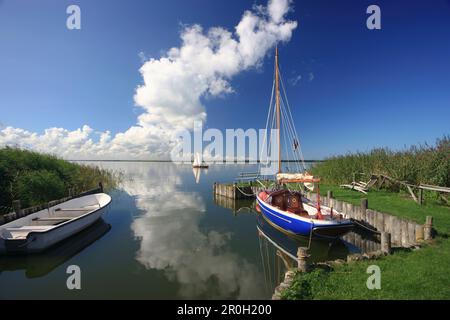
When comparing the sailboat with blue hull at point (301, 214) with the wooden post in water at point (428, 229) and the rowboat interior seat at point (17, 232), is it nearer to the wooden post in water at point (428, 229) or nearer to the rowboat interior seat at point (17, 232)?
the wooden post in water at point (428, 229)

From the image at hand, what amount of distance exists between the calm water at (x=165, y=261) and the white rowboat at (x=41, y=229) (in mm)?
544

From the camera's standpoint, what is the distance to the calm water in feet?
27.0

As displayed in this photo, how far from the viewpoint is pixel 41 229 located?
1165cm

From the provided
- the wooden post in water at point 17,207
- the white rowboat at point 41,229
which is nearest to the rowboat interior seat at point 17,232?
the white rowboat at point 41,229

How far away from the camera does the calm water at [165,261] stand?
8.23m

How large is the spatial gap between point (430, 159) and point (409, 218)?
29.9ft

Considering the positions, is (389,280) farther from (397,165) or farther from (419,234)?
(397,165)

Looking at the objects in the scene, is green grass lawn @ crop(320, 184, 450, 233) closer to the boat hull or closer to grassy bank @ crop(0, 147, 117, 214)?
the boat hull

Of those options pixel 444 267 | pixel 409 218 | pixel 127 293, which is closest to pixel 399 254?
pixel 444 267

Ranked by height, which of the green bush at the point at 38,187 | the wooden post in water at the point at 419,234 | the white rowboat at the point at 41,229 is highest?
the green bush at the point at 38,187

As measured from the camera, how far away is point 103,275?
9281mm

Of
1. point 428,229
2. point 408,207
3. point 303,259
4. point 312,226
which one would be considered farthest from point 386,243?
point 408,207

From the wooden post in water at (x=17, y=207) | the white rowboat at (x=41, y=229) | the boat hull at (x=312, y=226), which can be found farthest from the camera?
the wooden post in water at (x=17, y=207)
